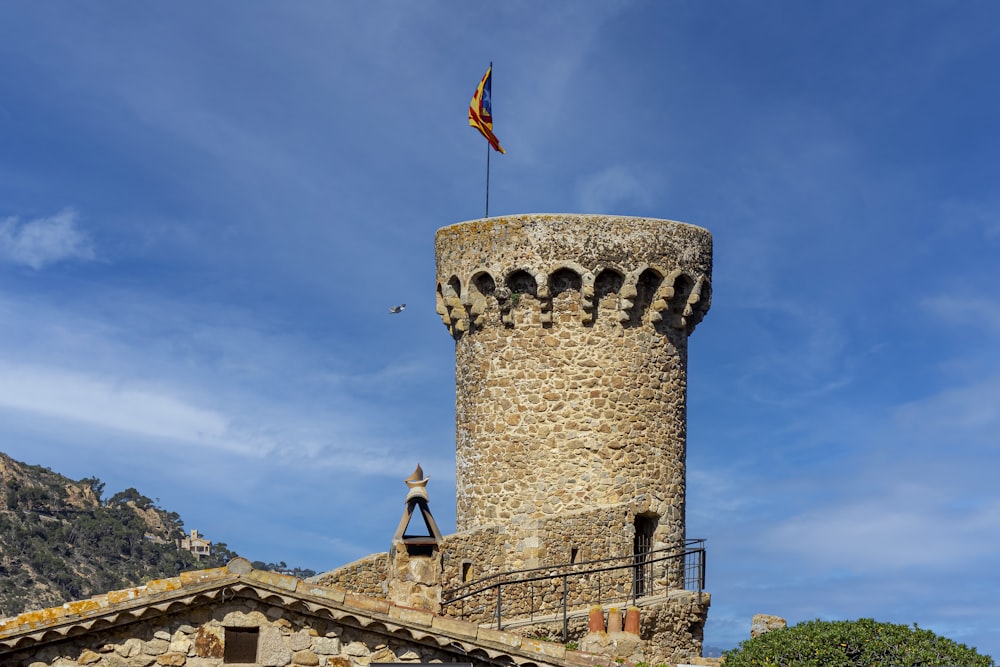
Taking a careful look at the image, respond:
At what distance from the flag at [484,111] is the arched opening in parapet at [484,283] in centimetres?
396

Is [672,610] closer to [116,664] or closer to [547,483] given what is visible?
[547,483]

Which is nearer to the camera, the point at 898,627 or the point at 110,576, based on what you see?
the point at 898,627

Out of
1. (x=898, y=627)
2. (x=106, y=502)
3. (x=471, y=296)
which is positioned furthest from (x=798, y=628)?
(x=106, y=502)

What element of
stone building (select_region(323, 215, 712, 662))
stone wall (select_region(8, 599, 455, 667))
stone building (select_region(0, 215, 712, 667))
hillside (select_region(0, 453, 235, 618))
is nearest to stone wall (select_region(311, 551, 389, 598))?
stone building (select_region(0, 215, 712, 667))

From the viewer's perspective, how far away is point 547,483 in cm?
2634

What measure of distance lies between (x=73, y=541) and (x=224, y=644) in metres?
51.6

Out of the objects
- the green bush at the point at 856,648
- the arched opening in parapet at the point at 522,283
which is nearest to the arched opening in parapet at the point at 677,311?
the arched opening in parapet at the point at 522,283

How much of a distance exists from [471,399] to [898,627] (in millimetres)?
9755

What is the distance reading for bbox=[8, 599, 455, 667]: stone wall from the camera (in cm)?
1708

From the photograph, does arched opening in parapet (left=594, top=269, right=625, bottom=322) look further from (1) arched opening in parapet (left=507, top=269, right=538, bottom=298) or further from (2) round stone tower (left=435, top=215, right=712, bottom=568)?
(1) arched opening in parapet (left=507, top=269, right=538, bottom=298)

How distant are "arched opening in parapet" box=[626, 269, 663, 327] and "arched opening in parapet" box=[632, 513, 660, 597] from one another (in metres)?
3.87

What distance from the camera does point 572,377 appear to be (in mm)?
26516

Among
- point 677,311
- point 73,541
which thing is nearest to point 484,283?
point 677,311

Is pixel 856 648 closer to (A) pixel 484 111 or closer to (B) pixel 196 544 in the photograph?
(A) pixel 484 111
